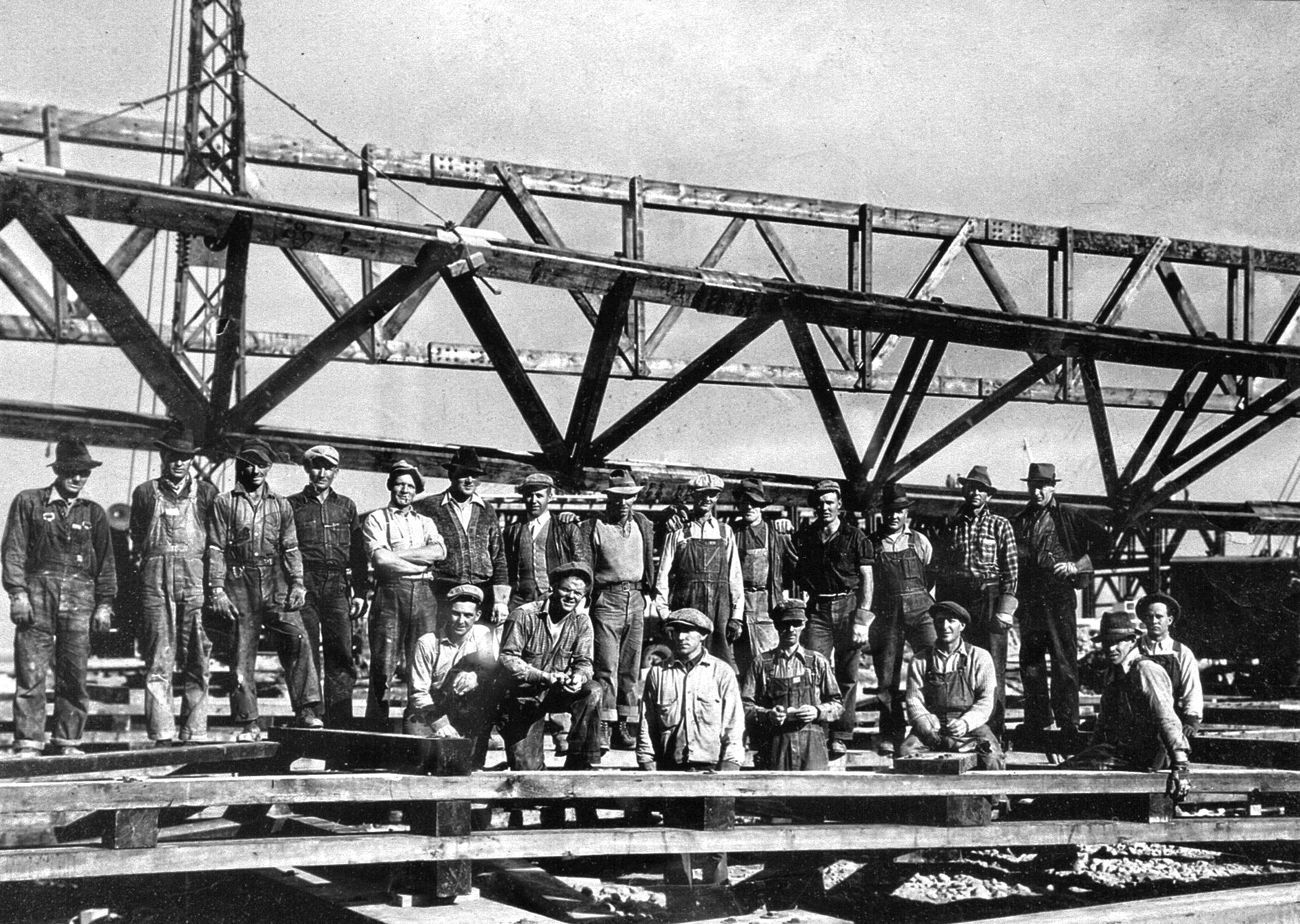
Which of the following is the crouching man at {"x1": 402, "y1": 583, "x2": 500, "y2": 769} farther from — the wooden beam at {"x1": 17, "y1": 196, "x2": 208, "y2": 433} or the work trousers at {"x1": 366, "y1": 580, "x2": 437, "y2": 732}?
the wooden beam at {"x1": 17, "y1": 196, "x2": 208, "y2": 433}

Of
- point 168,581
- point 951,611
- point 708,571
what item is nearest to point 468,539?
point 708,571

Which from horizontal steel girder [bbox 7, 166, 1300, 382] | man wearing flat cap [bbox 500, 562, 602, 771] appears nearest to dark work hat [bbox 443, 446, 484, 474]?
man wearing flat cap [bbox 500, 562, 602, 771]

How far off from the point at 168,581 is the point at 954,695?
5489mm

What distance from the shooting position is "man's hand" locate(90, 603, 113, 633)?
8.95 meters

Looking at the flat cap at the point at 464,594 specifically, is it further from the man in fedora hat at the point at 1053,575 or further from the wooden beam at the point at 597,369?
the man in fedora hat at the point at 1053,575

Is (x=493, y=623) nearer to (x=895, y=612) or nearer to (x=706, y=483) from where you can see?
(x=706, y=483)

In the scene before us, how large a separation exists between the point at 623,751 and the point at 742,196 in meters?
4.83

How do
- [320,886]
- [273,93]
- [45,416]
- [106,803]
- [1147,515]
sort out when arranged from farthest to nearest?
[1147,515], [273,93], [45,416], [320,886], [106,803]

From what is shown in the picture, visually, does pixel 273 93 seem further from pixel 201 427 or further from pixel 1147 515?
pixel 1147 515

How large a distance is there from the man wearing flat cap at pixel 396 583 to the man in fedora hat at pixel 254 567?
540 mm

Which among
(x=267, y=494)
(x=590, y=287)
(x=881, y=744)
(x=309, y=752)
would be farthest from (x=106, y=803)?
(x=881, y=744)

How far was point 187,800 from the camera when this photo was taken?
6652 mm

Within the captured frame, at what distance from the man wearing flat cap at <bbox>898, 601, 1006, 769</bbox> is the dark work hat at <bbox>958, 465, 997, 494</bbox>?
127 centimetres

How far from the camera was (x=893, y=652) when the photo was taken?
10289 millimetres
